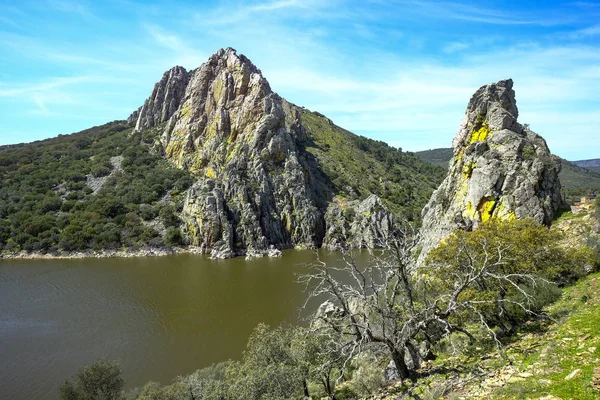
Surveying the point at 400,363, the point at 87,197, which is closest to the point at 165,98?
the point at 87,197

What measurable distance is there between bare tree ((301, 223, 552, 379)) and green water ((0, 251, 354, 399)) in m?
13.4

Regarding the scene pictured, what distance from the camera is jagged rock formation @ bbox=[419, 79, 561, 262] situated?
29672 mm

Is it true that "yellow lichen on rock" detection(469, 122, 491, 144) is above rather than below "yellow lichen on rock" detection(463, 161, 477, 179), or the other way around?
above

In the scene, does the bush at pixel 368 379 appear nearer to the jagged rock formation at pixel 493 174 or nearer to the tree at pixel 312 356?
the tree at pixel 312 356

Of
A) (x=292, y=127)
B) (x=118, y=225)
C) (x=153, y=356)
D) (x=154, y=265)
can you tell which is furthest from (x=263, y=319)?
(x=292, y=127)

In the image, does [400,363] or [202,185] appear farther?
[202,185]

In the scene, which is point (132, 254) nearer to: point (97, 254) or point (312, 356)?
point (97, 254)

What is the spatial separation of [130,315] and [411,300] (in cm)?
3010

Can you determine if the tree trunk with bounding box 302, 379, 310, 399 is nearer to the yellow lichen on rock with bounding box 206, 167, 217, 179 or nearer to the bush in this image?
the bush

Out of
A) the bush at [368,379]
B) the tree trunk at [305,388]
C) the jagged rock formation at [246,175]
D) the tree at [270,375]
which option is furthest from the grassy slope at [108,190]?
the bush at [368,379]

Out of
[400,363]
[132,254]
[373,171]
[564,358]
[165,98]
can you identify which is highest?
[165,98]

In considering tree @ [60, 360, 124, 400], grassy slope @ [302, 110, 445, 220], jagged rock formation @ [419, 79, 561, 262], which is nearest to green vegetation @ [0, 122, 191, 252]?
grassy slope @ [302, 110, 445, 220]

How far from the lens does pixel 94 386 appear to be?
1848 cm

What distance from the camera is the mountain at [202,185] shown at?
65.8 metres
